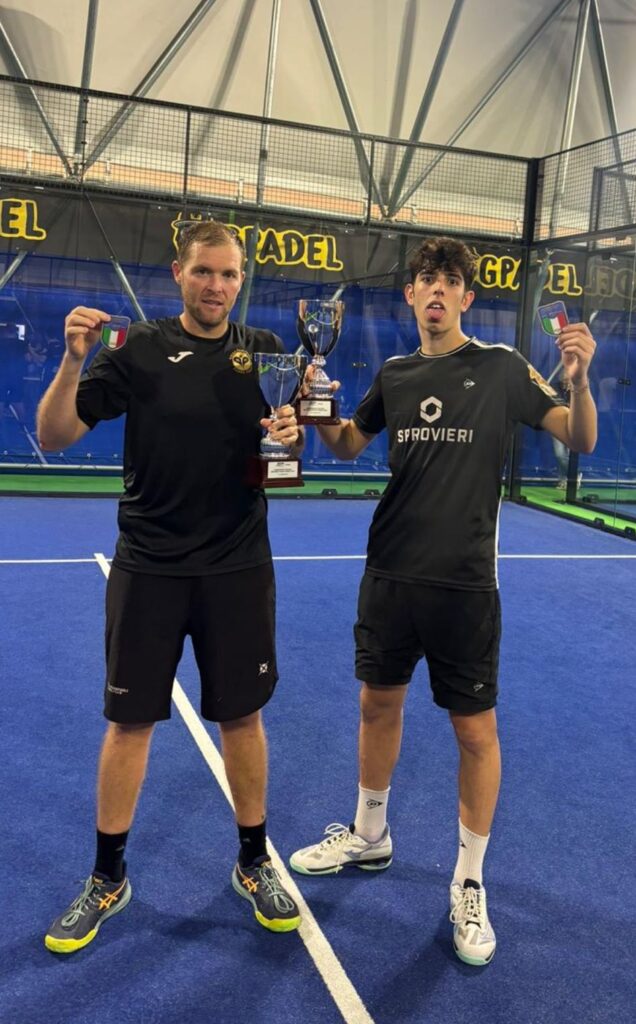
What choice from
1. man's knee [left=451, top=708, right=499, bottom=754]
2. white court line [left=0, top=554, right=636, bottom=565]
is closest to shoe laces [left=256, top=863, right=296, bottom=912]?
man's knee [left=451, top=708, right=499, bottom=754]

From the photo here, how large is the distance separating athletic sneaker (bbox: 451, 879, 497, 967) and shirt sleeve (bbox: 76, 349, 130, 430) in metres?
1.46

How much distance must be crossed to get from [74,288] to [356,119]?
422 centimetres

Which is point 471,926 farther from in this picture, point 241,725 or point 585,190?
point 585,190

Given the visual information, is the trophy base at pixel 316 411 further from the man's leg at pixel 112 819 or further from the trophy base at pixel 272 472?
the man's leg at pixel 112 819

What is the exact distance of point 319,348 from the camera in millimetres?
2410

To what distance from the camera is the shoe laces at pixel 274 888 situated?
215 centimetres

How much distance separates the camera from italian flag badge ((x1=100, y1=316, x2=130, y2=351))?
1968mm

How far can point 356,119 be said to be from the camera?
1066 centimetres

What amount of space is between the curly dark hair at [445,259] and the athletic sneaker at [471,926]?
153cm

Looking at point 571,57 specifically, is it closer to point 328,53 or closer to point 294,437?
point 328,53

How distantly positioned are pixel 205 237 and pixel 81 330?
38 centimetres

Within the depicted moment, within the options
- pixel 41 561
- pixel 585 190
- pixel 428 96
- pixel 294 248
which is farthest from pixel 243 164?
pixel 41 561

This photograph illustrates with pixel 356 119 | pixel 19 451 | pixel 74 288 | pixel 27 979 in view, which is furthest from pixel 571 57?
pixel 27 979

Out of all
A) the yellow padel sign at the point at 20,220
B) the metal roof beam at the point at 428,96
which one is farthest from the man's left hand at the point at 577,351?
the metal roof beam at the point at 428,96
